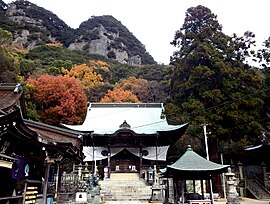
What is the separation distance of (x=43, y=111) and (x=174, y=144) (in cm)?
1377

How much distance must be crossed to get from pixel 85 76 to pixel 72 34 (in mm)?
40584

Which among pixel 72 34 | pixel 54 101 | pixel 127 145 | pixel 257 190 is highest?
pixel 72 34

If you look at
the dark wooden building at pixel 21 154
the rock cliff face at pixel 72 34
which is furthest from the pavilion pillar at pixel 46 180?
the rock cliff face at pixel 72 34

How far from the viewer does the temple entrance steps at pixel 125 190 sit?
15344 mm

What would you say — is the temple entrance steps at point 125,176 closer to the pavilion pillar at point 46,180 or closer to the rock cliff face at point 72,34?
the pavilion pillar at point 46,180

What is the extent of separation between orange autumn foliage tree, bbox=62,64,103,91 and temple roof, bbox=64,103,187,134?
1326 centimetres

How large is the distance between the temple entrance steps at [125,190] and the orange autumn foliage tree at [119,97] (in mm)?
19550

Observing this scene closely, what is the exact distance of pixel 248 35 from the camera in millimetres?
20141

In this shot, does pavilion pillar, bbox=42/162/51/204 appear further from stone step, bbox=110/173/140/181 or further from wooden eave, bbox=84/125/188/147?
wooden eave, bbox=84/125/188/147

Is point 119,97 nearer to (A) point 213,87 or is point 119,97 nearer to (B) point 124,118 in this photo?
(B) point 124,118

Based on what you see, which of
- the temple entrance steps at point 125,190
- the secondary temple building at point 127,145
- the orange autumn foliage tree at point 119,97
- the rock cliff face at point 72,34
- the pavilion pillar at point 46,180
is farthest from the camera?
the rock cliff face at point 72,34

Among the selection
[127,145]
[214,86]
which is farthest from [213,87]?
[127,145]

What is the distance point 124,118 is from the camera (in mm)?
26422

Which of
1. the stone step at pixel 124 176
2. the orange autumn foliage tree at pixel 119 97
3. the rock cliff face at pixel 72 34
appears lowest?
the stone step at pixel 124 176
